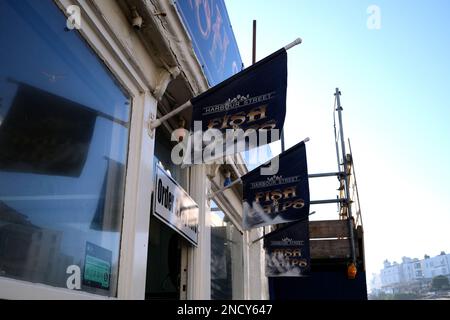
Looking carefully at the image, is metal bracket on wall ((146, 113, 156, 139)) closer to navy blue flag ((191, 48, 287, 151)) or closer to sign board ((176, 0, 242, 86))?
navy blue flag ((191, 48, 287, 151))

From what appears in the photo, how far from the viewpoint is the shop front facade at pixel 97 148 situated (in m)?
2.63

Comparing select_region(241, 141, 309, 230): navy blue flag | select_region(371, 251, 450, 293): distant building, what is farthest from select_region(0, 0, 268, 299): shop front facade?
select_region(371, 251, 450, 293): distant building

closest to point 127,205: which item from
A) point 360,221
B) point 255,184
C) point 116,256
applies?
point 116,256

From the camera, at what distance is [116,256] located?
370cm

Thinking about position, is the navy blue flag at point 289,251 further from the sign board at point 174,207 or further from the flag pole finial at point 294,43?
the flag pole finial at point 294,43

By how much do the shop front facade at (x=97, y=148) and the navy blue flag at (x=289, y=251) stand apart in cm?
196

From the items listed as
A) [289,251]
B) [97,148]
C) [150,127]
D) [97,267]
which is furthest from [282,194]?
[97,267]

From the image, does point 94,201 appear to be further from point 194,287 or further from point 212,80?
point 212,80

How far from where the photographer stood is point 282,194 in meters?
5.78

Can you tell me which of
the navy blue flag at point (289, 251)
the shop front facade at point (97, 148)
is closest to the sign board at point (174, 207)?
the shop front facade at point (97, 148)

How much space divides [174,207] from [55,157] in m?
2.17

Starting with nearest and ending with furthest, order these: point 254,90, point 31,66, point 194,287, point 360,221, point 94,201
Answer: point 31,66, point 94,201, point 254,90, point 194,287, point 360,221

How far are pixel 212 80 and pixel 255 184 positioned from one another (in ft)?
4.79

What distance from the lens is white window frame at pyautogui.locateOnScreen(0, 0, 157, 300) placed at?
363 cm
